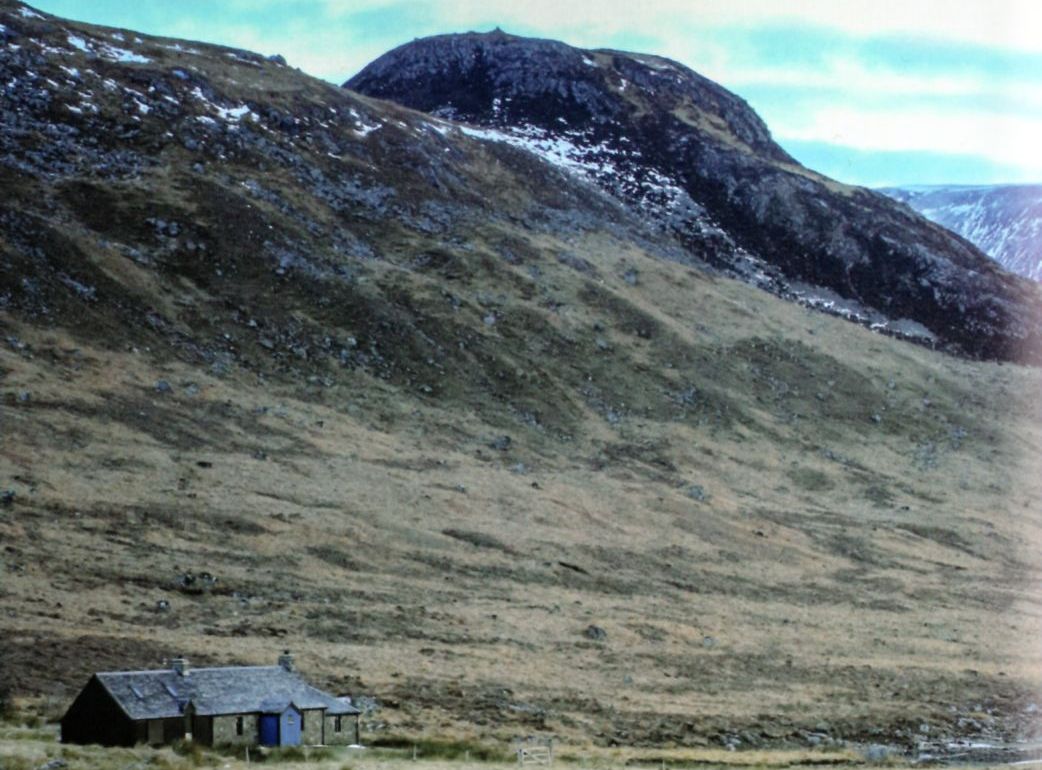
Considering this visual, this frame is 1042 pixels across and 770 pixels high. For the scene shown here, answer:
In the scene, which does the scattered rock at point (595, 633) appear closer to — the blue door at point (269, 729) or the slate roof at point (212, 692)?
the slate roof at point (212, 692)

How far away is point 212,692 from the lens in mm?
46656

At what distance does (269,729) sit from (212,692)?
2.02m

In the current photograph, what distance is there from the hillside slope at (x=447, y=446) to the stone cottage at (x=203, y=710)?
24.0 ft

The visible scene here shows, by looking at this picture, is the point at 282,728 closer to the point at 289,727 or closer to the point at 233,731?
the point at 289,727

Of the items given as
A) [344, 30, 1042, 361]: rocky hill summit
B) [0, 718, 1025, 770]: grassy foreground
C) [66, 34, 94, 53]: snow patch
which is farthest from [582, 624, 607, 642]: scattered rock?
[344, 30, 1042, 361]: rocky hill summit

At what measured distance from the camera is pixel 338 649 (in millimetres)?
67750

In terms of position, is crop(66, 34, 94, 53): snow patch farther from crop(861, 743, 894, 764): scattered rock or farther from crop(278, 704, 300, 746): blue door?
crop(278, 704, 300, 746): blue door

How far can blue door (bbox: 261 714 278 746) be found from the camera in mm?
46188

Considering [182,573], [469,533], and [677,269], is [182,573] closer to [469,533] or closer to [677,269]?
[469,533]

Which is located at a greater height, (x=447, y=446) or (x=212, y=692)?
(x=447, y=446)

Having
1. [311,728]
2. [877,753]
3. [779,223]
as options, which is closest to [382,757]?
[311,728]

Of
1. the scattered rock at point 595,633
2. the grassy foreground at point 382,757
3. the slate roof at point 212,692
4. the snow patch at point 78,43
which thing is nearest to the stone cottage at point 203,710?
the slate roof at point 212,692

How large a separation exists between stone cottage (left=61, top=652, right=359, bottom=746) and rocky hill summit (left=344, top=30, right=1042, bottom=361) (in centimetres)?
12066

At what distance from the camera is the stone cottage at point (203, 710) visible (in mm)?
44438
